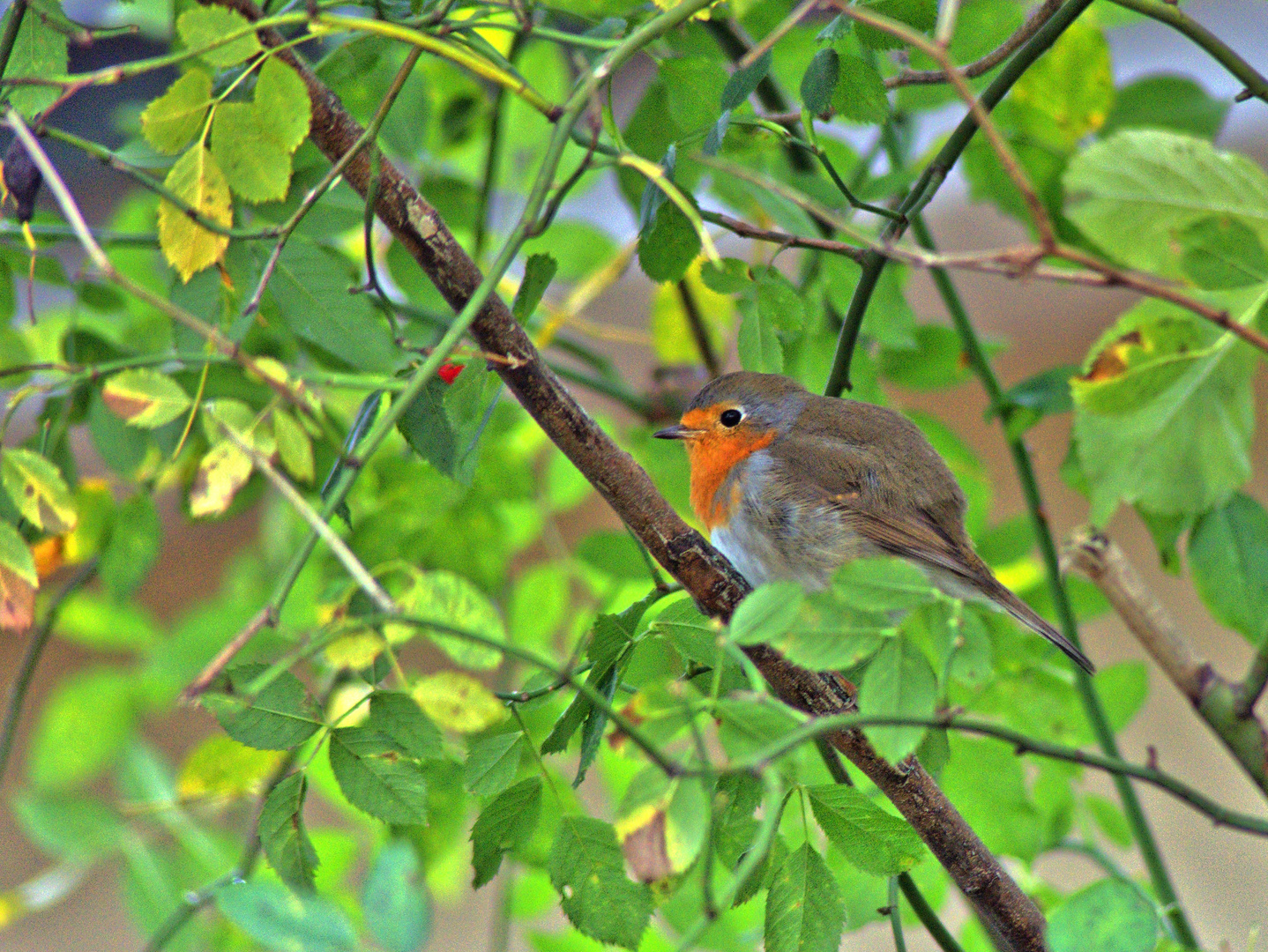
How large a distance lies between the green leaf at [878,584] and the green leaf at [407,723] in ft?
0.84

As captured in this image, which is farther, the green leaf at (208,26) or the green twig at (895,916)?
the green twig at (895,916)

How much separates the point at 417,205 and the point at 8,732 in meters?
0.67

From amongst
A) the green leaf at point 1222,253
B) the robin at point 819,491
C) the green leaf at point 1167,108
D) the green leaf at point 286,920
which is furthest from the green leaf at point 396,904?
the green leaf at point 1167,108

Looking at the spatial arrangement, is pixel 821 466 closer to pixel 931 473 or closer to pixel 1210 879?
pixel 931 473

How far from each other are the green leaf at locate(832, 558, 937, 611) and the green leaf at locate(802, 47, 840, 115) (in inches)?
16.0

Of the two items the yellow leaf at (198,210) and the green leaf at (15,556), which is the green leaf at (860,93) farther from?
the green leaf at (15,556)

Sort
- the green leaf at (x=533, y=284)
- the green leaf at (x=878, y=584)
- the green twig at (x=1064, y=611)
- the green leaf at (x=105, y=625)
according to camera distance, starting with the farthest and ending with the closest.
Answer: the green leaf at (x=105, y=625), the green twig at (x=1064, y=611), the green leaf at (x=533, y=284), the green leaf at (x=878, y=584)

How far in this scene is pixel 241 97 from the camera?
2.81ft

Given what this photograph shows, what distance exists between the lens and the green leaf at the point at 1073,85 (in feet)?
4.23

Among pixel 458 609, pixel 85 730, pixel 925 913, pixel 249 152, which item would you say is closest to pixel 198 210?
pixel 249 152

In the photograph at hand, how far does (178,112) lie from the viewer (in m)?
0.72

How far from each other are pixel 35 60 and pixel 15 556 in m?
0.37

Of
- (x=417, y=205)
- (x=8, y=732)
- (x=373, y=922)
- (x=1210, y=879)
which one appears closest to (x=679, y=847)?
(x=373, y=922)

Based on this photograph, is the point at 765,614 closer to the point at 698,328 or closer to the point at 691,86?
the point at 691,86
